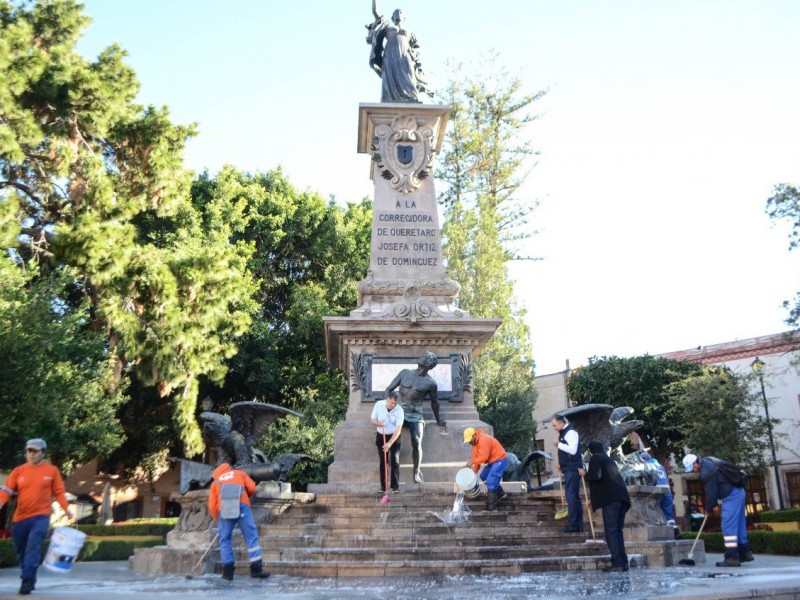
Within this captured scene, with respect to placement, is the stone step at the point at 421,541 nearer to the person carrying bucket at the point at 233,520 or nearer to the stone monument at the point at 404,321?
the person carrying bucket at the point at 233,520

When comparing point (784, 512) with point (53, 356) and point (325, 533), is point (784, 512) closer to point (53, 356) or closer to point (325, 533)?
point (325, 533)

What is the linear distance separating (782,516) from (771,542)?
6175 millimetres

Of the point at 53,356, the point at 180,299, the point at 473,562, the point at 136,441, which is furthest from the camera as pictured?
the point at 136,441

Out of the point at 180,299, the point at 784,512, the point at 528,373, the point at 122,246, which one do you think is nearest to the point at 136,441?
the point at 180,299

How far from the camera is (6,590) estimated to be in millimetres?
7801

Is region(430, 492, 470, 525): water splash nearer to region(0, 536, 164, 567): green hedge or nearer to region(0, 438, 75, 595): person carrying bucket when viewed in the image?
region(0, 438, 75, 595): person carrying bucket

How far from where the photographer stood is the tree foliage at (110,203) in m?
22.5

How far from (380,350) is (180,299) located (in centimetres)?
1178

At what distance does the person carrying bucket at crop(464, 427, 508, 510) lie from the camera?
11875mm

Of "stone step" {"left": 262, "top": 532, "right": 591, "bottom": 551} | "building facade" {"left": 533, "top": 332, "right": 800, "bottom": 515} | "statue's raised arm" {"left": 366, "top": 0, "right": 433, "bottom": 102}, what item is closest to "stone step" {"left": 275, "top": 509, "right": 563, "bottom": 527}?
"stone step" {"left": 262, "top": 532, "right": 591, "bottom": 551}

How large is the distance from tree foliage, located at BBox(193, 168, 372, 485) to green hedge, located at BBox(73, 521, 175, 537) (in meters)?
6.98

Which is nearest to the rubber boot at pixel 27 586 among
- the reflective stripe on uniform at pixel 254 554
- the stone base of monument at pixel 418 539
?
the reflective stripe on uniform at pixel 254 554

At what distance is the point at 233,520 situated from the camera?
8.82 m

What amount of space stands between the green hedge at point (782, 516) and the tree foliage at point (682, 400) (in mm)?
7191
